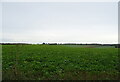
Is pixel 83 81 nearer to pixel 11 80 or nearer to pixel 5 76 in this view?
pixel 11 80

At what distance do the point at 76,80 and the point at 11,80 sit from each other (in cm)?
282

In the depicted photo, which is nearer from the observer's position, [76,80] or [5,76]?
[76,80]

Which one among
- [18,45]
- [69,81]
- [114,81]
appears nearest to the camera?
[69,81]

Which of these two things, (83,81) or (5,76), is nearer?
(83,81)

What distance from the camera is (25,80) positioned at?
7.59m

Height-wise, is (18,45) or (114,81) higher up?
(18,45)

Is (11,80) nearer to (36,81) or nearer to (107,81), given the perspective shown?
(36,81)

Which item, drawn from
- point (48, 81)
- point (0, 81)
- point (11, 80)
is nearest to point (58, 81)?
point (48, 81)

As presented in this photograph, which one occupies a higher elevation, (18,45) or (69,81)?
(18,45)

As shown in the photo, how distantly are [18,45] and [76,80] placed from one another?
394cm

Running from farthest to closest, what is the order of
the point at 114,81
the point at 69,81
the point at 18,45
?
the point at 18,45, the point at 114,81, the point at 69,81

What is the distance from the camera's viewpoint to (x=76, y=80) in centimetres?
762

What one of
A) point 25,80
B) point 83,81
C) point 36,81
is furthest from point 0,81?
point 83,81

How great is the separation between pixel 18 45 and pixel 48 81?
10.6 feet
